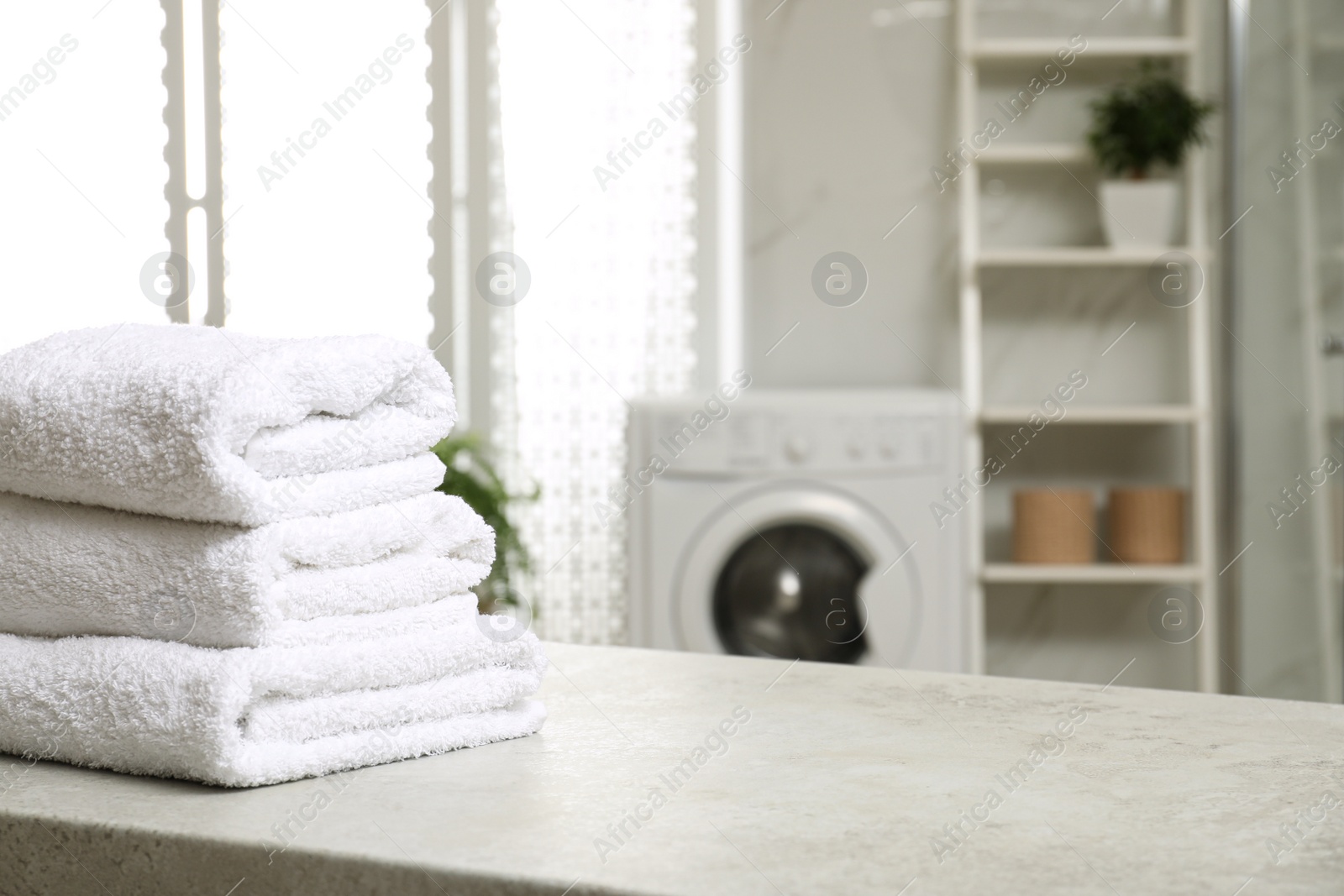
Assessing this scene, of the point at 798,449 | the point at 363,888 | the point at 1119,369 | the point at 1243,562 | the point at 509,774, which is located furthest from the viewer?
the point at 1119,369

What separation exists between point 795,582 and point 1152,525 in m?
0.82

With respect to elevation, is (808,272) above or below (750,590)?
above

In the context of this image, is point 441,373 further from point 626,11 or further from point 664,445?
point 626,11

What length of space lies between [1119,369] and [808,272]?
28.8 inches

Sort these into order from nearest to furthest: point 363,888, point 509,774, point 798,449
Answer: point 363,888 → point 509,774 → point 798,449

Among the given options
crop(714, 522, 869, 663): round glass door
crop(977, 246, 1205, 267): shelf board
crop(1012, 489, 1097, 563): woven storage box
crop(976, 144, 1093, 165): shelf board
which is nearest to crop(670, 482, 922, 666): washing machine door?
crop(714, 522, 869, 663): round glass door

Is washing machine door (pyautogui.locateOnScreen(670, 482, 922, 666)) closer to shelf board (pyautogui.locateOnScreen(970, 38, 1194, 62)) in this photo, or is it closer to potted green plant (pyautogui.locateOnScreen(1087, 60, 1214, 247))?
potted green plant (pyautogui.locateOnScreen(1087, 60, 1214, 247))

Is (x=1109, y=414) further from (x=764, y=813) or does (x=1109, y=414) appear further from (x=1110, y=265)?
(x=764, y=813)

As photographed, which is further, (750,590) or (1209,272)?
(1209,272)

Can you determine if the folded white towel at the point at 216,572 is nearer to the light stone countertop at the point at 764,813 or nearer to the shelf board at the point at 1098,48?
the light stone countertop at the point at 764,813

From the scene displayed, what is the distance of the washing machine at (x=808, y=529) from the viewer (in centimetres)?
218

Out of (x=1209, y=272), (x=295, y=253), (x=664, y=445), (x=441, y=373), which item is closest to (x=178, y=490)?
(x=441, y=373)

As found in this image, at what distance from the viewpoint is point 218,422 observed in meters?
0.49

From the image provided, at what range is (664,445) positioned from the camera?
222cm
